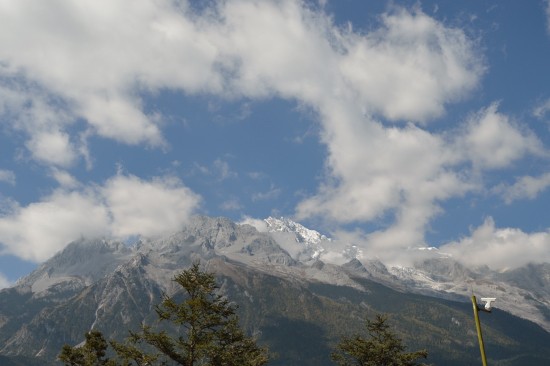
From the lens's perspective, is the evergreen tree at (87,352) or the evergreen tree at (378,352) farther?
the evergreen tree at (87,352)

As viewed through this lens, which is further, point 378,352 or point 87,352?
point 87,352

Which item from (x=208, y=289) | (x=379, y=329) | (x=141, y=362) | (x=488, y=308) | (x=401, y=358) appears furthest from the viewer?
(x=379, y=329)

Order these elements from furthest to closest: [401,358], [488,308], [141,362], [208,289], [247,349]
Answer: [401,358] < [247,349] < [208,289] < [141,362] < [488,308]

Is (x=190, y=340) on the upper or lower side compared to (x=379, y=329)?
lower

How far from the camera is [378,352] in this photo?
44.6 meters

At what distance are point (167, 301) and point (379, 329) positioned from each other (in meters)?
23.8

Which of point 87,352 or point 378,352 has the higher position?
point 378,352

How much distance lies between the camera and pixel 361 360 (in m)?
45.2

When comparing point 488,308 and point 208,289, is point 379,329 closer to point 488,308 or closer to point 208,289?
point 208,289

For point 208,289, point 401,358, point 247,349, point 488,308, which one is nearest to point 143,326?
point 208,289

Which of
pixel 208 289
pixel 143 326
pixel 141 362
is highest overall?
pixel 208 289

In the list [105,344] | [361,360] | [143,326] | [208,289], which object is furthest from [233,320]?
[105,344]

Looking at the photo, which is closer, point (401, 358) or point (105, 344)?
point (401, 358)

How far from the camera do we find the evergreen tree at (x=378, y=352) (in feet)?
144
